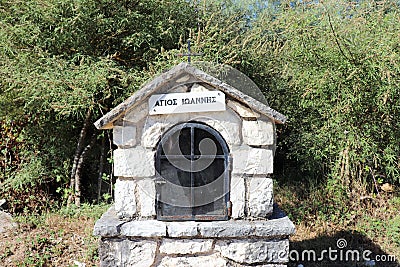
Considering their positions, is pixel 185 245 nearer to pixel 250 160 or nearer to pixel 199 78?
pixel 250 160

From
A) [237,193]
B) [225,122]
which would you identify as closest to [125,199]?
[237,193]

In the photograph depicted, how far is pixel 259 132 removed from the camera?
352 centimetres

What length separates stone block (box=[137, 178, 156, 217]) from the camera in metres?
3.57

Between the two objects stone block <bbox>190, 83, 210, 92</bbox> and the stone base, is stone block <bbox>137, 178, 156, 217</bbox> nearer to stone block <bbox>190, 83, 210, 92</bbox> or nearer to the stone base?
the stone base

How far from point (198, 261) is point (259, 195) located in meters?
0.75

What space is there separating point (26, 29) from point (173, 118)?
9.97ft

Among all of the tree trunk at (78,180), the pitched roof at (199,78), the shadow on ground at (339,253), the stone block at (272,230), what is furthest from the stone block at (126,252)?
the tree trunk at (78,180)

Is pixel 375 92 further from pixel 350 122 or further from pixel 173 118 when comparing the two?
pixel 173 118

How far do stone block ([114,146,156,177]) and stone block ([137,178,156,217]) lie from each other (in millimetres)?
70

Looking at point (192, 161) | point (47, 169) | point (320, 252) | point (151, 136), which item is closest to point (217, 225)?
point (192, 161)

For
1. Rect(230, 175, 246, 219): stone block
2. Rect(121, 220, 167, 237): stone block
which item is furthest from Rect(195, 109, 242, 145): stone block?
Rect(121, 220, 167, 237): stone block

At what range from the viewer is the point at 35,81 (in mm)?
5082

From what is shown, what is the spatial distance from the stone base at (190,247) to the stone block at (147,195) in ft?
0.35

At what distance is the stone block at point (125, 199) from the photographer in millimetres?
3576
